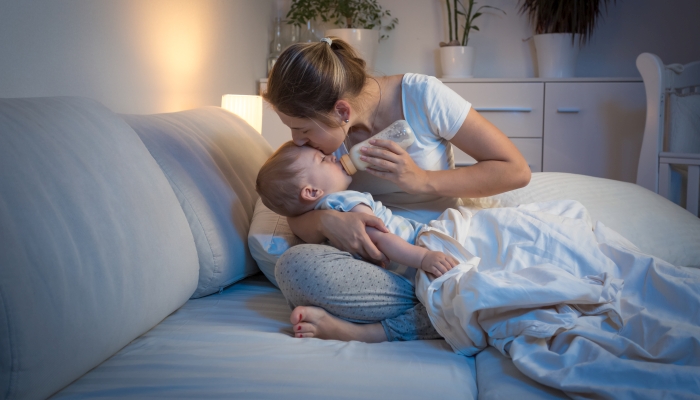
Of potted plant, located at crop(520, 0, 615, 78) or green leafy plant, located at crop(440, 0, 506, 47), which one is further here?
green leafy plant, located at crop(440, 0, 506, 47)

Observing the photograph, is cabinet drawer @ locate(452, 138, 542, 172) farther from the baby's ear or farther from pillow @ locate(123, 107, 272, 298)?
the baby's ear

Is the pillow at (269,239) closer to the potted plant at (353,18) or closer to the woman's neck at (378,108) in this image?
the woman's neck at (378,108)

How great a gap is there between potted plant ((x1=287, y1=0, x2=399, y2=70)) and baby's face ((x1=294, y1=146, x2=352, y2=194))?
74.5 inches

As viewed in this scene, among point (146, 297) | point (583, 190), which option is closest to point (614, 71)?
point (583, 190)

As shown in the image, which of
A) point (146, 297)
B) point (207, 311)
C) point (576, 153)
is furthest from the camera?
point (576, 153)

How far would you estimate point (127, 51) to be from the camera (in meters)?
1.76

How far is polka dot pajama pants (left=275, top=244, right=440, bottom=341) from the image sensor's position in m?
1.07

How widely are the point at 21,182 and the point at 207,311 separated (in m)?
0.50

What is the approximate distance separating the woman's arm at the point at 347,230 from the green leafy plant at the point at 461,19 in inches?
90.6

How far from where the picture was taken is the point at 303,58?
1.27 m

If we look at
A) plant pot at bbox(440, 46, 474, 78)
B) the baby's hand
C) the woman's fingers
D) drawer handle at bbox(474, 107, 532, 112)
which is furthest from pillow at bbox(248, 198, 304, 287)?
plant pot at bbox(440, 46, 474, 78)

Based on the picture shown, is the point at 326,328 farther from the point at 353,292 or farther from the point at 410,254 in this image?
the point at 410,254

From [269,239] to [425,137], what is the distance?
454 mm

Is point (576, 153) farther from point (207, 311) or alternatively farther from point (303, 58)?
point (207, 311)
